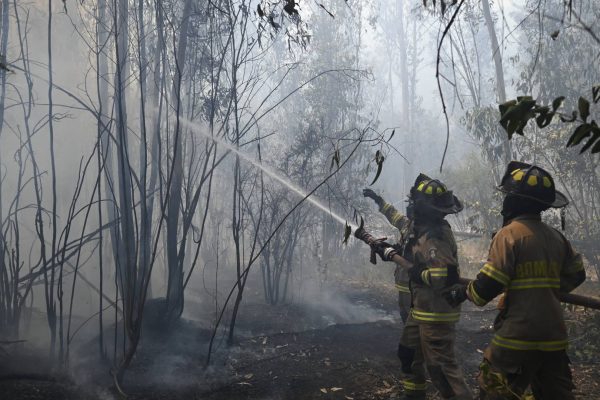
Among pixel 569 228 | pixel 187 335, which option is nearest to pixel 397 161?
pixel 569 228

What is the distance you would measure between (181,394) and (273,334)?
183 centimetres

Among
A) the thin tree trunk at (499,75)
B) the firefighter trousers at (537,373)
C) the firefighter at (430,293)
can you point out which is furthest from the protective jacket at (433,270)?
the thin tree trunk at (499,75)

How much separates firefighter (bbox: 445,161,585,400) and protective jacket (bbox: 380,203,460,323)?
0.55 meters

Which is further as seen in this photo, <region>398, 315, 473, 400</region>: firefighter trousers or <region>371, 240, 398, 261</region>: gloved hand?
<region>371, 240, 398, 261</region>: gloved hand

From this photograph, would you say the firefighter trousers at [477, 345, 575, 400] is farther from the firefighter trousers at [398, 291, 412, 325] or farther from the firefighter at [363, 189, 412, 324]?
the firefighter trousers at [398, 291, 412, 325]

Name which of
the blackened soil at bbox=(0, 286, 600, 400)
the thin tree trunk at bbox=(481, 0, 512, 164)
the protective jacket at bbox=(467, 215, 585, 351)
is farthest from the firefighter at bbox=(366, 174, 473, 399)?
the thin tree trunk at bbox=(481, 0, 512, 164)

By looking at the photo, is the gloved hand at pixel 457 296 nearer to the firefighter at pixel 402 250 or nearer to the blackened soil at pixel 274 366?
the firefighter at pixel 402 250

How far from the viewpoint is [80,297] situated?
7.87 meters

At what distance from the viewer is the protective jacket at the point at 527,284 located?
8.41 ft

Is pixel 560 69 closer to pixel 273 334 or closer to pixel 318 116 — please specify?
pixel 318 116

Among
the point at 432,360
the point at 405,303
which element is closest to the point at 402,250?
the point at 405,303

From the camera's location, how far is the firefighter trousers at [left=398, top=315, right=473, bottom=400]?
3.23 meters

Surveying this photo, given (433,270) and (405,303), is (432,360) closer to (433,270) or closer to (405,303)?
(433,270)

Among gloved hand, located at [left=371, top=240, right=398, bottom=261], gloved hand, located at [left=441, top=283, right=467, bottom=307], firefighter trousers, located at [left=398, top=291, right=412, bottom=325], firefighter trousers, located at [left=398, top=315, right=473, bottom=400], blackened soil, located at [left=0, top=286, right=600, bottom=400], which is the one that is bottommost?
blackened soil, located at [left=0, top=286, right=600, bottom=400]
